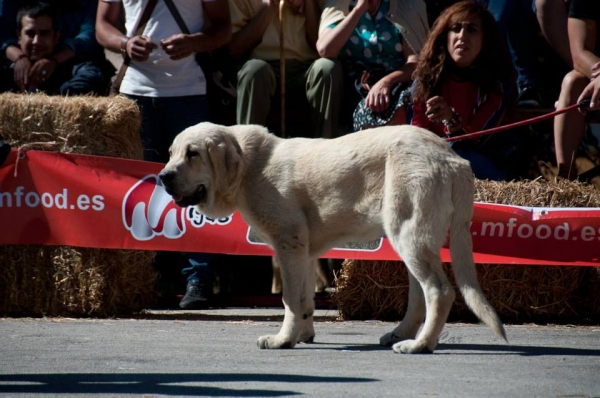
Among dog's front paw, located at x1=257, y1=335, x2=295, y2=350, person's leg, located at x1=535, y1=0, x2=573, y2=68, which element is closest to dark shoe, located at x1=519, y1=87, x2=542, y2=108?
person's leg, located at x1=535, y1=0, x2=573, y2=68

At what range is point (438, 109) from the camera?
8000 millimetres

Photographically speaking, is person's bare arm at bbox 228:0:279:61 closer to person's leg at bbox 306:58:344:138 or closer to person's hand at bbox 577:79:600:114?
person's leg at bbox 306:58:344:138

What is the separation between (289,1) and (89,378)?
4822 millimetres

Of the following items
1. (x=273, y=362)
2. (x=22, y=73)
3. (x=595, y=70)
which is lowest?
(x=273, y=362)

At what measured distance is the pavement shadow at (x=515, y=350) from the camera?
602cm

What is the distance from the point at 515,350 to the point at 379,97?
9.19ft

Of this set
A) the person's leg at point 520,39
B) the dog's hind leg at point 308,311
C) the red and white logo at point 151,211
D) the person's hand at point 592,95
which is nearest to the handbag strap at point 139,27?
the red and white logo at point 151,211

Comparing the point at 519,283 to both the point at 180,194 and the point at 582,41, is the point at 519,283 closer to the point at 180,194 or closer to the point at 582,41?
the point at 582,41

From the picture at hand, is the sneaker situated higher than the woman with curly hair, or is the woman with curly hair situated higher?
the woman with curly hair

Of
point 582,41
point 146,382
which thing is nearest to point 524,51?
point 582,41

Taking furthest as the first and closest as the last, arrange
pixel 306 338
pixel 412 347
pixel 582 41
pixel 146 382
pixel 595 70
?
pixel 582 41, pixel 595 70, pixel 306 338, pixel 412 347, pixel 146 382

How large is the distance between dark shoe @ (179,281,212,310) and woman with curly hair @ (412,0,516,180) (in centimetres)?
221

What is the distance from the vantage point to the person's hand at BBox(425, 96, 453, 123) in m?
7.98

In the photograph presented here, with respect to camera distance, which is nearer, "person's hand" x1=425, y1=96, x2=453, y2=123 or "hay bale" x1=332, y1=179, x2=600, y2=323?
"hay bale" x1=332, y1=179, x2=600, y2=323
